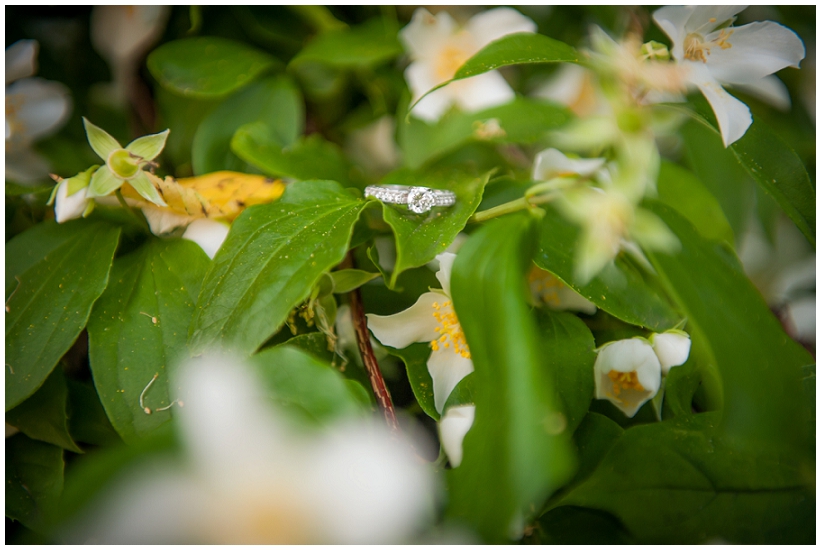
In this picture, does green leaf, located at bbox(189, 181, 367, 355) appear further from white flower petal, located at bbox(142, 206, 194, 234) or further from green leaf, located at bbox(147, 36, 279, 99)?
green leaf, located at bbox(147, 36, 279, 99)

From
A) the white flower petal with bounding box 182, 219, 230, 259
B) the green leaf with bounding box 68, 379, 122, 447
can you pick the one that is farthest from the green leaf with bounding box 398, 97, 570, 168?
the green leaf with bounding box 68, 379, 122, 447

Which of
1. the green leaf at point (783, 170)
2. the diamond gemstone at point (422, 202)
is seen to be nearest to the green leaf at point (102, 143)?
the diamond gemstone at point (422, 202)

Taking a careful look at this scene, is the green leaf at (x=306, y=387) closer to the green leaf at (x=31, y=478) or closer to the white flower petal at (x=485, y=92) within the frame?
the green leaf at (x=31, y=478)

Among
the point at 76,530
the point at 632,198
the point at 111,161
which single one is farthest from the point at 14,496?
the point at 632,198

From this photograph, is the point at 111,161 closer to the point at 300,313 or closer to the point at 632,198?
the point at 300,313

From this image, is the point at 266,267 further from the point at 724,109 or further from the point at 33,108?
the point at 33,108
